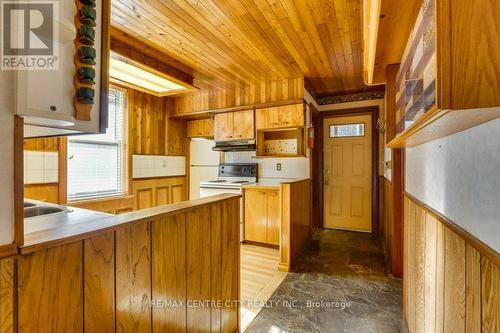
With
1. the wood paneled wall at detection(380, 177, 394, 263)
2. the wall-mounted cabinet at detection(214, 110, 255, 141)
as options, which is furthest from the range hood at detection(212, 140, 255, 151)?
the wood paneled wall at detection(380, 177, 394, 263)

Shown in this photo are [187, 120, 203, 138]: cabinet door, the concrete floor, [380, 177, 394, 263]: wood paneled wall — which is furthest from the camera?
[187, 120, 203, 138]: cabinet door

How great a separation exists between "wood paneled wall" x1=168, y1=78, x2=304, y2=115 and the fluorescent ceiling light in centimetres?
114

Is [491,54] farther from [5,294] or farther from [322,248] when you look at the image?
[322,248]

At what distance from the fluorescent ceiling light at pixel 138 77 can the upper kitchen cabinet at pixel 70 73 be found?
157cm

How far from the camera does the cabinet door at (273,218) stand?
3.43m

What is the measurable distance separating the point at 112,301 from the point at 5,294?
37 cm

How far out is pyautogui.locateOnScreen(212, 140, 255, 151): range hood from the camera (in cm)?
402

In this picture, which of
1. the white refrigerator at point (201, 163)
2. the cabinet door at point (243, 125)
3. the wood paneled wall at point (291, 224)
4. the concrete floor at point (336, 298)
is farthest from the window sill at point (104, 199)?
the concrete floor at point (336, 298)

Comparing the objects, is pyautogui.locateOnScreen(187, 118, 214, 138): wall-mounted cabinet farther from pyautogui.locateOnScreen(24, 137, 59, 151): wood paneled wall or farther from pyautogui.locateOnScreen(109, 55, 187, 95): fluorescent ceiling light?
pyautogui.locateOnScreen(24, 137, 59, 151): wood paneled wall

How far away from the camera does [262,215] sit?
3.54m

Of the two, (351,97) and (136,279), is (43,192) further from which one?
(351,97)

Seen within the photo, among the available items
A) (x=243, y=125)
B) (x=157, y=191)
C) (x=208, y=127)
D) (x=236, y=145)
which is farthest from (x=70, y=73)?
(x=208, y=127)

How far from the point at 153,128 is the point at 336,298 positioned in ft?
11.6

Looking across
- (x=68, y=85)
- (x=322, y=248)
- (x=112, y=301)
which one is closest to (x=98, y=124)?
(x=68, y=85)
